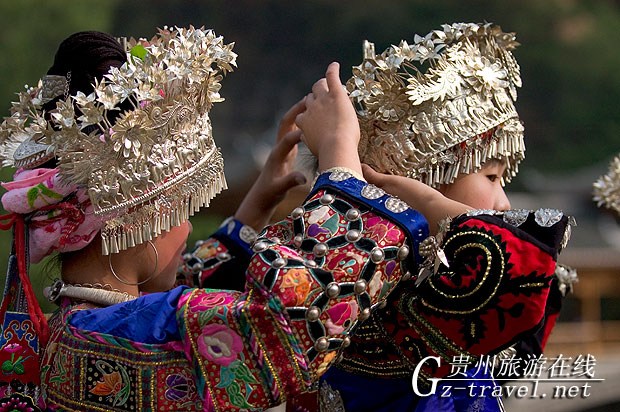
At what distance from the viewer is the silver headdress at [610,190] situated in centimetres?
323

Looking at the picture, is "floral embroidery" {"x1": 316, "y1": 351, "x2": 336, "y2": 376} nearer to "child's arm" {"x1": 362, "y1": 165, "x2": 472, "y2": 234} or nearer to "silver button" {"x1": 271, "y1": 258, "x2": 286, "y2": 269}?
"silver button" {"x1": 271, "y1": 258, "x2": 286, "y2": 269}

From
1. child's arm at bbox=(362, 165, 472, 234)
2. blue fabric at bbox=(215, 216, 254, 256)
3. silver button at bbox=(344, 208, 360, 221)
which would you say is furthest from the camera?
blue fabric at bbox=(215, 216, 254, 256)

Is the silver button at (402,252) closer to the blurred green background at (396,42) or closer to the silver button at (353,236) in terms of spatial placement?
the silver button at (353,236)

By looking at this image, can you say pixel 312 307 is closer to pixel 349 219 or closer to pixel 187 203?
pixel 349 219

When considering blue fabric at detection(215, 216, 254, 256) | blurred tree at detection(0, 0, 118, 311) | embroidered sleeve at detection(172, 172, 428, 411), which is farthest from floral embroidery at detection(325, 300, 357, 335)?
blurred tree at detection(0, 0, 118, 311)

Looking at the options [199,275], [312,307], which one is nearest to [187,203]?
[312,307]

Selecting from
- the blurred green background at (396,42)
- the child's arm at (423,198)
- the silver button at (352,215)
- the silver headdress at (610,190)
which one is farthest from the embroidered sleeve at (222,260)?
the blurred green background at (396,42)

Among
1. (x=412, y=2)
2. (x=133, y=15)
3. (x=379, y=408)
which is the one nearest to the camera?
(x=379, y=408)

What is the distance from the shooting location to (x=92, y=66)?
2.05 metres

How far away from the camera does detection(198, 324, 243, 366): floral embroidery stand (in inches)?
69.4

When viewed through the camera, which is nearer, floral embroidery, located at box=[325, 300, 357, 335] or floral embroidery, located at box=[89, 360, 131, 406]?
floral embroidery, located at box=[325, 300, 357, 335]

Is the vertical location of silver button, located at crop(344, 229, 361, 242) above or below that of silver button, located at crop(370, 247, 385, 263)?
above

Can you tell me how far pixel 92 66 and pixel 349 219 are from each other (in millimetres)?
785

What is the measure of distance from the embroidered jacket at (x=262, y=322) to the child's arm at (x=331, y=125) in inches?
2.9
